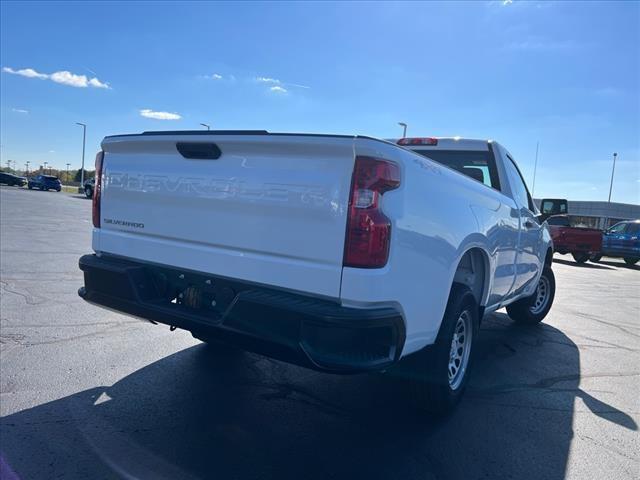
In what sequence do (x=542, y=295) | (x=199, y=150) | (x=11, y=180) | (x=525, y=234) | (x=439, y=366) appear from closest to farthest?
(x=199, y=150), (x=439, y=366), (x=525, y=234), (x=542, y=295), (x=11, y=180)

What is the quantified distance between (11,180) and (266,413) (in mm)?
65707

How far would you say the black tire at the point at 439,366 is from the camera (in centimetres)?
338

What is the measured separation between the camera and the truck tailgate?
266 cm

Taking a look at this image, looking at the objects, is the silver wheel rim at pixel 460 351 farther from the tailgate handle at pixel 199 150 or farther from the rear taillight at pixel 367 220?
the tailgate handle at pixel 199 150

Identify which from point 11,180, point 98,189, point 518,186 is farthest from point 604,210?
point 11,180

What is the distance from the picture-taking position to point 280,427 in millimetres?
3391

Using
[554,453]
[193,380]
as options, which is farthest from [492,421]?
[193,380]

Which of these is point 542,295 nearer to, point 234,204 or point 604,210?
point 234,204

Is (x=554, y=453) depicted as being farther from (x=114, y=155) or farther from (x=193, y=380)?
(x=114, y=155)

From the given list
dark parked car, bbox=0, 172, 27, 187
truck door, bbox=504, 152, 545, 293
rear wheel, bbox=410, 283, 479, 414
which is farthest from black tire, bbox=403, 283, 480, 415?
dark parked car, bbox=0, 172, 27, 187

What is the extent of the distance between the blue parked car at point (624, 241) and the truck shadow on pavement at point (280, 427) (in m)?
19.4

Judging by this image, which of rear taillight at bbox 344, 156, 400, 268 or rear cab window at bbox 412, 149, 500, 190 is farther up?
rear cab window at bbox 412, 149, 500, 190

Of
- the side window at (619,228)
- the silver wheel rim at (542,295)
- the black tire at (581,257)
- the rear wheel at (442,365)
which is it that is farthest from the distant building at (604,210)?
the rear wheel at (442,365)

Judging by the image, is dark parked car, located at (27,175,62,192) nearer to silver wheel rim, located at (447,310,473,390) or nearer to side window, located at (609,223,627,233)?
side window, located at (609,223,627,233)
